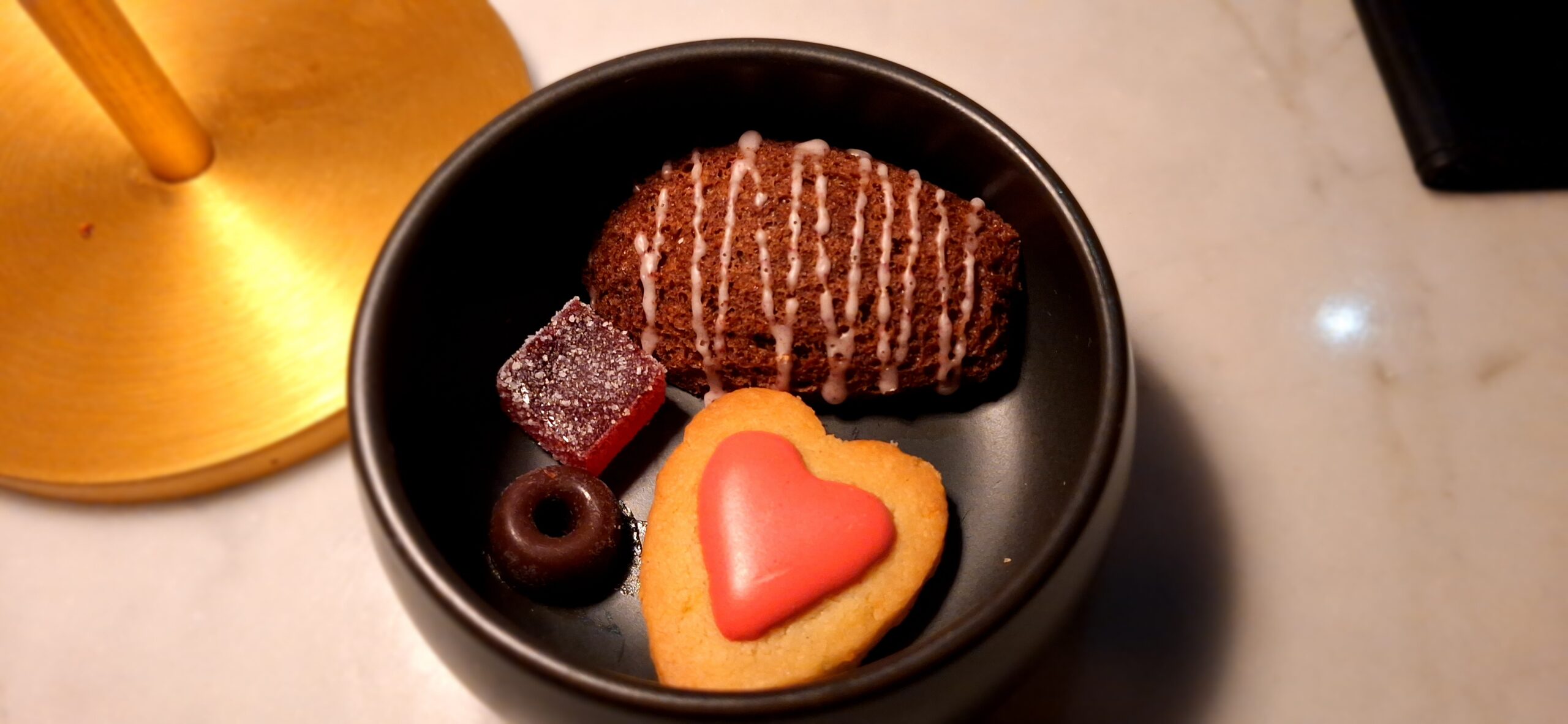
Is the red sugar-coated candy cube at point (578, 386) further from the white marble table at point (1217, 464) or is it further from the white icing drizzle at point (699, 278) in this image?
the white marble table at point (1217, 464)

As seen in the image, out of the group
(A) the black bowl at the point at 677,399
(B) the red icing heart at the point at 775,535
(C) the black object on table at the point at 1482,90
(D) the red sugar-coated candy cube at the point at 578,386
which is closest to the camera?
(A) the black bowl at the point at 677,399

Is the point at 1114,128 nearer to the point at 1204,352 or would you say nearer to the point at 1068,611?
the point at 1204,352

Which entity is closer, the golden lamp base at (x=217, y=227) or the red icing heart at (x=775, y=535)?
the red icing heart at (x=775, y=535)

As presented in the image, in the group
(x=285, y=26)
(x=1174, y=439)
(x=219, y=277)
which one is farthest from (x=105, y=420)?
(x=1174, y=439)

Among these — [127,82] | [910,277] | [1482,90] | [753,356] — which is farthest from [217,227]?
[1482,90]

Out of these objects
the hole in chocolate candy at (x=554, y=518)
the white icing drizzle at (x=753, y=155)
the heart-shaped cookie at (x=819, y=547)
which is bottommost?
the heart-shaped cookie at (x=819, y=547)

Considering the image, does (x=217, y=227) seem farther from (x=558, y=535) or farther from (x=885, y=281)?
(x=885, y=281)

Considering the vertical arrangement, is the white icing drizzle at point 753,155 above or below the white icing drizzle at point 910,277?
above

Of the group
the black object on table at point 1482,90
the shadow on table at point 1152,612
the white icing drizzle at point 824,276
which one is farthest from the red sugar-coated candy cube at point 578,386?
the black object on table at point 1482,90
